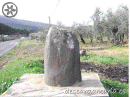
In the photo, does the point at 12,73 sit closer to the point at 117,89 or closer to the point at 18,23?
the point at 18,23

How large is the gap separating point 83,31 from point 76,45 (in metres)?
23.4

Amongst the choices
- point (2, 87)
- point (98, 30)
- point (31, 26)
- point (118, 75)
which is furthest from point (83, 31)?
point (2, 87)

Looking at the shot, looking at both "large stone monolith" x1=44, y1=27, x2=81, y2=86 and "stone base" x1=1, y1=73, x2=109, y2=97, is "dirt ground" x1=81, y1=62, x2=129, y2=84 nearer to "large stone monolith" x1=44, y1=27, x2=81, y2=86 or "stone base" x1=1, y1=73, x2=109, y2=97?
"stone base" x1=1, y1=73, x2=109, y2=97

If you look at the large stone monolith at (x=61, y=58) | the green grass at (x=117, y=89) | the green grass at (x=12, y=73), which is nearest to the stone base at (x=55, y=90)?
the large stone monolith at (x=61, y=58)

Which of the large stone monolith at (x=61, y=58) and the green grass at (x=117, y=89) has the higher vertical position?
the large stone monolith at (x=61, y=58)

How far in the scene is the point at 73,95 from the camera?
10.9ft

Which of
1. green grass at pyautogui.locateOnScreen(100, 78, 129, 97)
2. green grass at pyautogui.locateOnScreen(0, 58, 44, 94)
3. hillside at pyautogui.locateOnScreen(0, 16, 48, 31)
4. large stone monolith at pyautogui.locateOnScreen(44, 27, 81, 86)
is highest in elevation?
hillside at pyautogui.locateOnScreen(0, 16, 48, 31)

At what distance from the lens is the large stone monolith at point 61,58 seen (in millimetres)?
3814

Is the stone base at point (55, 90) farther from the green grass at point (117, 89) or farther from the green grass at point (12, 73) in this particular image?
the green grass at point (117, 89)

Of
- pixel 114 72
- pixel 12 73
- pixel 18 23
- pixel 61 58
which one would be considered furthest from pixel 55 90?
pixel 18 23

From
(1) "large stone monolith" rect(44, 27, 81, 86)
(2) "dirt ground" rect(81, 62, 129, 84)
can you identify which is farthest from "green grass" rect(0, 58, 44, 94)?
(2) "dirt ground" rect(81, 62, 129, 84)

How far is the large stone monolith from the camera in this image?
3814 millimetres

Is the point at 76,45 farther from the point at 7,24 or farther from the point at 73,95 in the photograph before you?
the point at 7,24

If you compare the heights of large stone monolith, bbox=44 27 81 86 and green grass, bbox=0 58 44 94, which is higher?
large stone monolith, bbox=44 27 81 86
